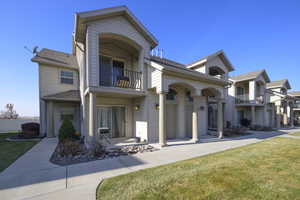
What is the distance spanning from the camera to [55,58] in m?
11.4

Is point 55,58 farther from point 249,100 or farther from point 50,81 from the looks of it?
point 249,100

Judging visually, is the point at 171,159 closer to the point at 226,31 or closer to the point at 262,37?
the point at 226,31

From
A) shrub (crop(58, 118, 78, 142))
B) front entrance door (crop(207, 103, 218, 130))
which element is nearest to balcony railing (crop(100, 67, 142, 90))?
shrub (crop(58, 118, 78, 142))

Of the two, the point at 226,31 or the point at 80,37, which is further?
the point at 226,31

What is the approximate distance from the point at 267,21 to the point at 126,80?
12344 mm

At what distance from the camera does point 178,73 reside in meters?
7.41

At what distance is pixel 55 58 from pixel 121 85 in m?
7.65

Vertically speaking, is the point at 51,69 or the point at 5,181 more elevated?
the point at 51,69

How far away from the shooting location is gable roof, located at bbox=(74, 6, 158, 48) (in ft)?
20.6

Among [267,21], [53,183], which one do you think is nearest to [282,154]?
[53,183]

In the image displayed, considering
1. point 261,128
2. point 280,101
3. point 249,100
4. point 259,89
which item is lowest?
point 261,128

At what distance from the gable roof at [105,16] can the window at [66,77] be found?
5008mm

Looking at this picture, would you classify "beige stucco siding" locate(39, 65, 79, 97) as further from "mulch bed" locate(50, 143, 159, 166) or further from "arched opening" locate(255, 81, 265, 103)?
"arched opening" locate(255, 81, 265, 103)

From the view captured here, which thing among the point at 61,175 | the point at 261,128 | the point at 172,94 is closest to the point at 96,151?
the point at 61,175
